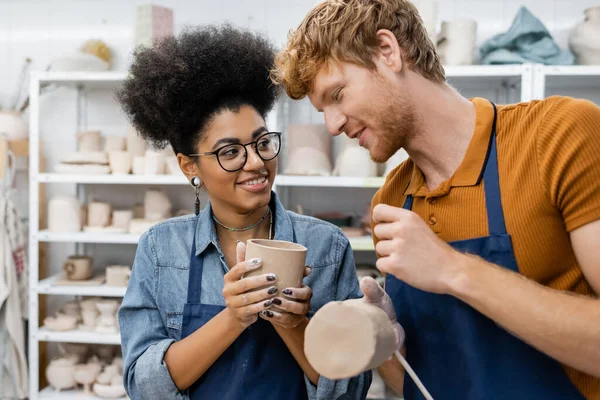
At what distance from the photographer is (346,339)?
2.58ft

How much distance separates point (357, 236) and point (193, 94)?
158 centimetres

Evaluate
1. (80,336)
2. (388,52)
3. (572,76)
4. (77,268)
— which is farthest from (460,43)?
(80,336)

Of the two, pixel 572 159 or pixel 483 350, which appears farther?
pixel 483 350

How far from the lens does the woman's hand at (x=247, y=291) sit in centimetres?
97

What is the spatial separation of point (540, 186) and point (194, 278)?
2.47 ft

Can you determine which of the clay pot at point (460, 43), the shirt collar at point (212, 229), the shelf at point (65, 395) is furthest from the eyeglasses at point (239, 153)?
the shelf at point (65, 395)

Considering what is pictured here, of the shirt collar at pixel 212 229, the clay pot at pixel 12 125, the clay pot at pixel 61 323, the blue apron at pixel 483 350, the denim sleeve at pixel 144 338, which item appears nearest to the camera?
the blue apron at pixel 483 350

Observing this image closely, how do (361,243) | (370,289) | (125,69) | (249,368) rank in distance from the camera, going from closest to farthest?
(370,289) < (249,368) < (361,243) < (125,69)

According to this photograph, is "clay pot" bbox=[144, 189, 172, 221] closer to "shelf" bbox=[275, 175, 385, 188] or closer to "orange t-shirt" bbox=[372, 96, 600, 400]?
"shelf" bbox=[275, 175, 385, 188]

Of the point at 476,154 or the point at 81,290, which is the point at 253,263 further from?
the point at 81,290

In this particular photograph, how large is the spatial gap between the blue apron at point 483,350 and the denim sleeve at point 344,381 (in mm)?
218

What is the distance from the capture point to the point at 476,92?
10.4 ft

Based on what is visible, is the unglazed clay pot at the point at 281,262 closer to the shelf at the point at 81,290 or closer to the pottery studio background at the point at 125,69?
the pottery studio background at the point at 125,69

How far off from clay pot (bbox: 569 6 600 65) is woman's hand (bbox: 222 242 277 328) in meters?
2.34
